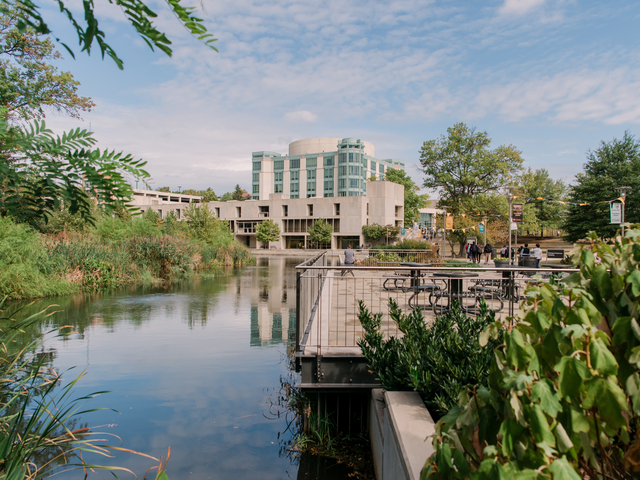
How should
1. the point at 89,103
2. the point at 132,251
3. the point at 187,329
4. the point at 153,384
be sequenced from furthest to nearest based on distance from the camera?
the point at 132,251 → the point at 89,103 → the point at 187,329 → the point at 153,384

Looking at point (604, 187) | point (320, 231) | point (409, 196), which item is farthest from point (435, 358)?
point (409, 196)

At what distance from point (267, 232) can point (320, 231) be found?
10813 mm

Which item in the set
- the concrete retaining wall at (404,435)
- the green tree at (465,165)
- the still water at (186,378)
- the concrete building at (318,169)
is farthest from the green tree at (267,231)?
the concrete retaining wall at (404,435)

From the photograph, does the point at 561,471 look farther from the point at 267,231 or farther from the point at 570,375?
the point at 267,231

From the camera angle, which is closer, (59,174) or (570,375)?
(570,375)

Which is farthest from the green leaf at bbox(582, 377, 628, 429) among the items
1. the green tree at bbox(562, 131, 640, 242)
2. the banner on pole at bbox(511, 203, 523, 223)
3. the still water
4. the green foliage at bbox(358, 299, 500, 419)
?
the green tree at bbox(562, 131, 640, 242)

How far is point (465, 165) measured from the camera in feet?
160

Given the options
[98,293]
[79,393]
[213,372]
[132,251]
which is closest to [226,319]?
[213,372]

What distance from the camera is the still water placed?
5.71 meters

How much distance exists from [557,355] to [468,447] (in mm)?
→ 459

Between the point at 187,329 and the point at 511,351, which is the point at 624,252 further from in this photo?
the point at 187,329

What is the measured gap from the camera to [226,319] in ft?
44.2

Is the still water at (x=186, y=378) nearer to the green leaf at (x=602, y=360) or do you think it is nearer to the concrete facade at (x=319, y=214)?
the green leaf at (x=602, y=360)

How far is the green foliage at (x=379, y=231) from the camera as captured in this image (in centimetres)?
6881
